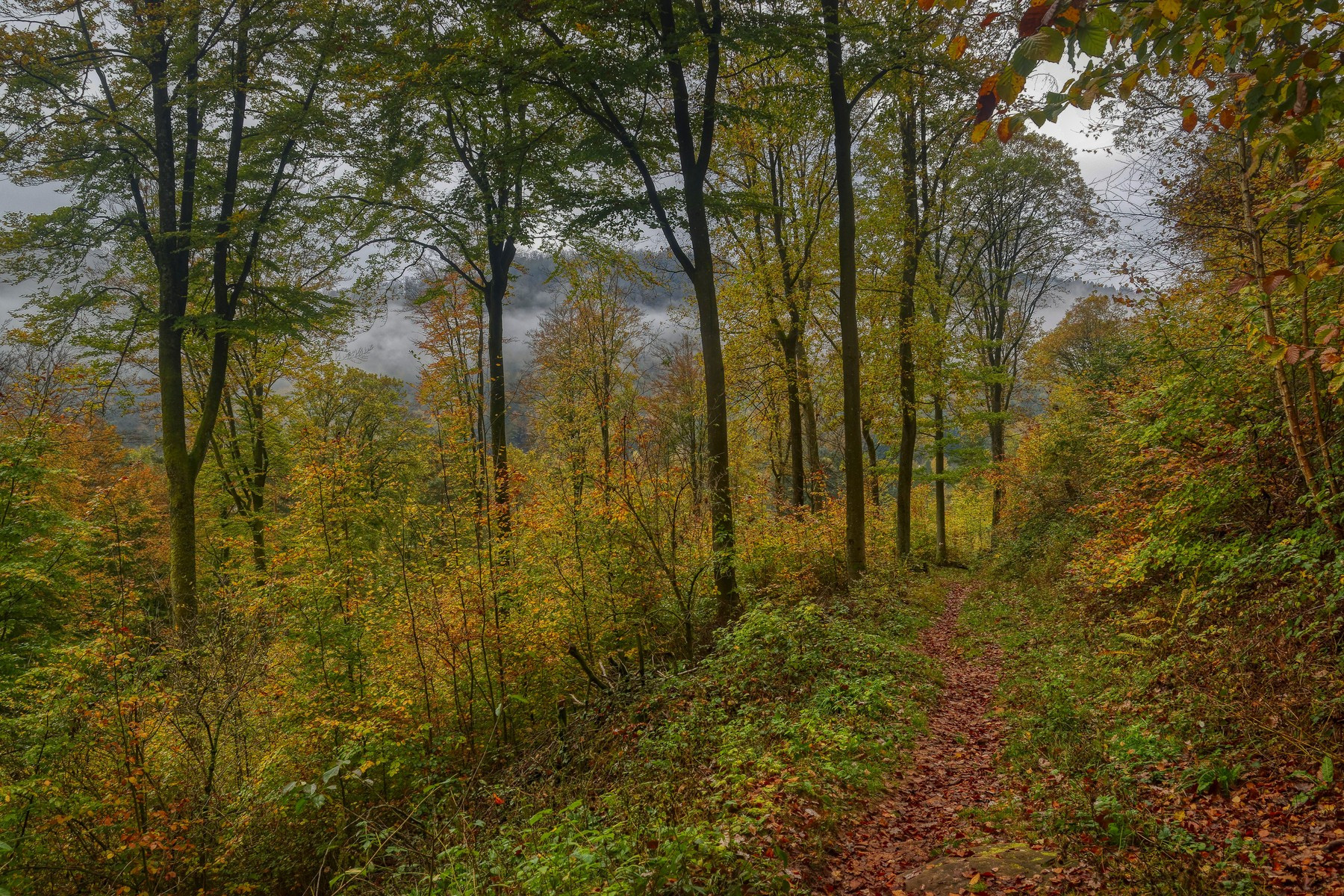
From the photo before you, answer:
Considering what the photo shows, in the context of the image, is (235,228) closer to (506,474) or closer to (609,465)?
(506,474)

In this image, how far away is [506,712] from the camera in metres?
8.85

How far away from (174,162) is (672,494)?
13635 mm

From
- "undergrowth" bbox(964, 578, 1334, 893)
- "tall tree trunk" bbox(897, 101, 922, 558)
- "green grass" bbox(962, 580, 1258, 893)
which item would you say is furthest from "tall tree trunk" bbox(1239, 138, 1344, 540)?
"tall tree trunk" bbox(897, 101, 922, 558)

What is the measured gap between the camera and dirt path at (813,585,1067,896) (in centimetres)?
359

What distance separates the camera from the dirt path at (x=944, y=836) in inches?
141

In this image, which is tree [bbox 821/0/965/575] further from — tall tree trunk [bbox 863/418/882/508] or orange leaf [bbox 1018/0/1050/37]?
orange leaf [bbox 1018/0/1050/37]

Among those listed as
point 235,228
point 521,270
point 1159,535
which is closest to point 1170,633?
point 1159,535

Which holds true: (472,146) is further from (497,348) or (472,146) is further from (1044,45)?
(1044,45)

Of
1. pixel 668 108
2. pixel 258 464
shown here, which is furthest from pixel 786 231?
pixel 258 464

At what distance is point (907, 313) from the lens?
17.0 metres

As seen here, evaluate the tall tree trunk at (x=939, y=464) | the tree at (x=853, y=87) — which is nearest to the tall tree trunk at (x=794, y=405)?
the tall tree trunk at (x=939, y=464)

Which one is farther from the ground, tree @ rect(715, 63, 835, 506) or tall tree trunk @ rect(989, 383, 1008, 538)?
tree @ rect(715, 63, 835, 506)

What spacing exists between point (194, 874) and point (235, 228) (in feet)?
38.1

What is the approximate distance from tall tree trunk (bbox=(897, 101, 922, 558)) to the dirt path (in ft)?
36.1
